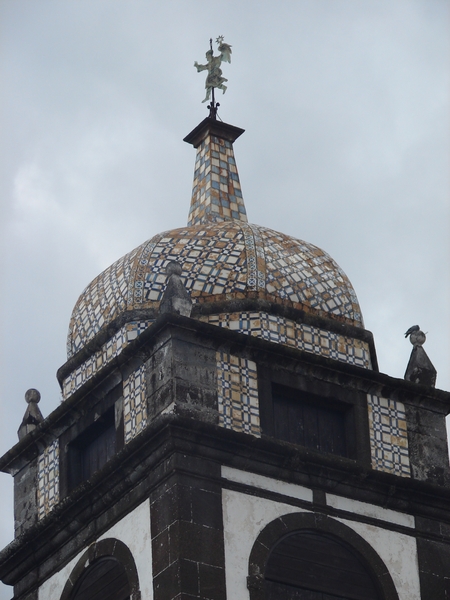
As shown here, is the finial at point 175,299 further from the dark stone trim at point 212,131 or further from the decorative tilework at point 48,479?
the dark stone trim at point 212,131

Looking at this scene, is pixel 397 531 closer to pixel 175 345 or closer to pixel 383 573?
pixel 383 573

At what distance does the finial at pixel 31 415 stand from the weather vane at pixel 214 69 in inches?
267

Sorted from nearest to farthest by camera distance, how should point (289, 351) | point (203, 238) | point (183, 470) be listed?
point (183, 470)
point (289, 351)
point (203, 238)

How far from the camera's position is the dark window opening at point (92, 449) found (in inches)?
1299

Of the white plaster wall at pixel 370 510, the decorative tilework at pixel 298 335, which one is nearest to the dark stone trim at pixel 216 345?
the decorative tilework at pixel 298 335

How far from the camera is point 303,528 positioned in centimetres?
3138

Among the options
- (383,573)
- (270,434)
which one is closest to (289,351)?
(270,434)

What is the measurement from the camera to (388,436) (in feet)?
109

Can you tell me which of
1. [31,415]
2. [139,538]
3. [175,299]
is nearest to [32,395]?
[31,415]

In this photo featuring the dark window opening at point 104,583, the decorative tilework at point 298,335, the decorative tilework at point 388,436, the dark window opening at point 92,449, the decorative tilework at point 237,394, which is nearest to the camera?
the dark window opening at point 104,583

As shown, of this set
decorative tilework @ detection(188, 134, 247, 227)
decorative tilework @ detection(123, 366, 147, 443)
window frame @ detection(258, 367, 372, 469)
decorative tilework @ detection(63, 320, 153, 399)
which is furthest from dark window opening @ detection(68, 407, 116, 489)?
decorative tilework @ detection(188, 134, 247, 227)

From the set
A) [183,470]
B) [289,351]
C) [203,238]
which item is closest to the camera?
[183,470]

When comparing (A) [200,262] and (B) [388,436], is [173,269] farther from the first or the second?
(B) [388,436]

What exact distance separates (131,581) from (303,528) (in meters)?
2.68
